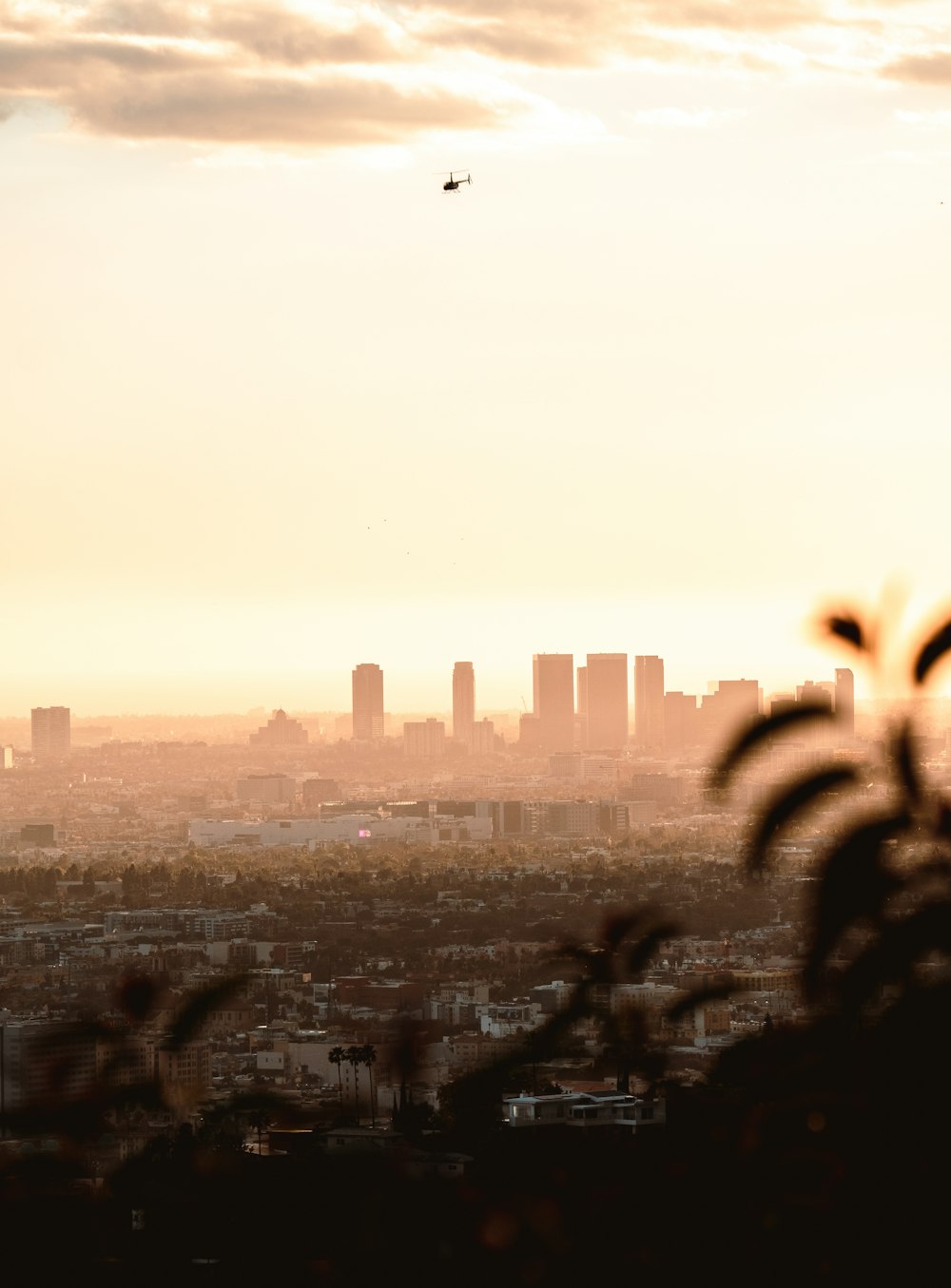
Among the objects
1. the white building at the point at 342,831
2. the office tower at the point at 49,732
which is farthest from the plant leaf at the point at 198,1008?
the office tower at the point at 49,732

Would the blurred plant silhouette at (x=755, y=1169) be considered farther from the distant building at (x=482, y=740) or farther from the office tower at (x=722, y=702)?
the distant building at (x=482, y=740)

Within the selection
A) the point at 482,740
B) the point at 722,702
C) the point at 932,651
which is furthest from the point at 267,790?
the point at 932,651

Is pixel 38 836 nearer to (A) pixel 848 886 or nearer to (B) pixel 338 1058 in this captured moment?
(B) pixel 338 1058

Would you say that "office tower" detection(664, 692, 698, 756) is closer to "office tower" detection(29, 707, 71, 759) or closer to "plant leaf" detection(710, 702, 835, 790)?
"office tower" detection(29, 707, 71, 759)

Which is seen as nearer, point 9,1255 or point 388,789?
point 9,1255

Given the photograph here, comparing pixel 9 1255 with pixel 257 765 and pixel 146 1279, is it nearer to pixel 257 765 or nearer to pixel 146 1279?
pixel 146 1279

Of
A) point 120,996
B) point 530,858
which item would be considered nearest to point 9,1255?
point 120,996
